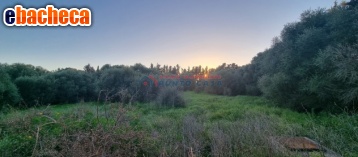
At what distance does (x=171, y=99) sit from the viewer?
18.3 meters

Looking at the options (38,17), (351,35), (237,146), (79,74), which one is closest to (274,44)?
(351,35)

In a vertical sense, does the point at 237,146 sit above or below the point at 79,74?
below

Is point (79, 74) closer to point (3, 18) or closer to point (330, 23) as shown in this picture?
point (3, 18)

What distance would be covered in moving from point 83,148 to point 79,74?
26.2 metres

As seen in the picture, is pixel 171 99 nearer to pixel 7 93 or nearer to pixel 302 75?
pixel 302 75

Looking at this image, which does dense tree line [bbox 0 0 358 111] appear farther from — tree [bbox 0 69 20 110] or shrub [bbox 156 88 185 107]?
shrub [bbox 156 88 185 107]

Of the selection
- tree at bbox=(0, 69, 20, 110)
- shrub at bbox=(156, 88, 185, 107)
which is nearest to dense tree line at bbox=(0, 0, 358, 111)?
tree at bbox=(0, 69, 20, 110)

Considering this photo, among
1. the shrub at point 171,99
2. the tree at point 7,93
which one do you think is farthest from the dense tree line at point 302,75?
the shrub at point 171,99

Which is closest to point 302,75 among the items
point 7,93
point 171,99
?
point 171,99

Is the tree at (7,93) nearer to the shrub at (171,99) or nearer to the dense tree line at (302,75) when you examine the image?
the dense tree line at (302,75)

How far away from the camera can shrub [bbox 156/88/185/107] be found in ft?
59.8

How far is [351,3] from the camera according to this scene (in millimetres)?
11758

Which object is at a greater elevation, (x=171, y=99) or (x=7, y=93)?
(x=7, y=93)

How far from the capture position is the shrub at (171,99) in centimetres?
1822
